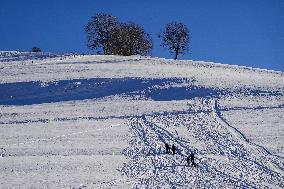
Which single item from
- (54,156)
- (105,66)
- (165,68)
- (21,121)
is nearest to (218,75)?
(165,68)

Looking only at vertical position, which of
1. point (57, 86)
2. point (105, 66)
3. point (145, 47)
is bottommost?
point (57, 86)

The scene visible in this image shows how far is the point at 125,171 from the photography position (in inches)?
1221

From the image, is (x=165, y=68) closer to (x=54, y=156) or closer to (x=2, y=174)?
(x=54, y=156)

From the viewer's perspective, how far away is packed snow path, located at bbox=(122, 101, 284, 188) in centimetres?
2902

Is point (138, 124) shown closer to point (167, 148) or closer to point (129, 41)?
point (167, 148)

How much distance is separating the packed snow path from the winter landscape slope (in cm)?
6

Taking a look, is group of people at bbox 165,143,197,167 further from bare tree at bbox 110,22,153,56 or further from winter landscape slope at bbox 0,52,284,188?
bare tree at bbox 110,22,153,56

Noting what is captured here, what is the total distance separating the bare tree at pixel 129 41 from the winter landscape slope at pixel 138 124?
1792 centimetres

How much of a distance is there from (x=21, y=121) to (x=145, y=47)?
49.7 m

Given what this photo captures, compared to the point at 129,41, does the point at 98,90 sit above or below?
below

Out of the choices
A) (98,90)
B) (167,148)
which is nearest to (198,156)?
(167,148)

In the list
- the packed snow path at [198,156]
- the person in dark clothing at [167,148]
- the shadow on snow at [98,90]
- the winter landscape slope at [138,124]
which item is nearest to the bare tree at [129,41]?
the winter landscape slope at [138,124]

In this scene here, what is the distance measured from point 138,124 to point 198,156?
9.22 m

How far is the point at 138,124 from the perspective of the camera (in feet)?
139
